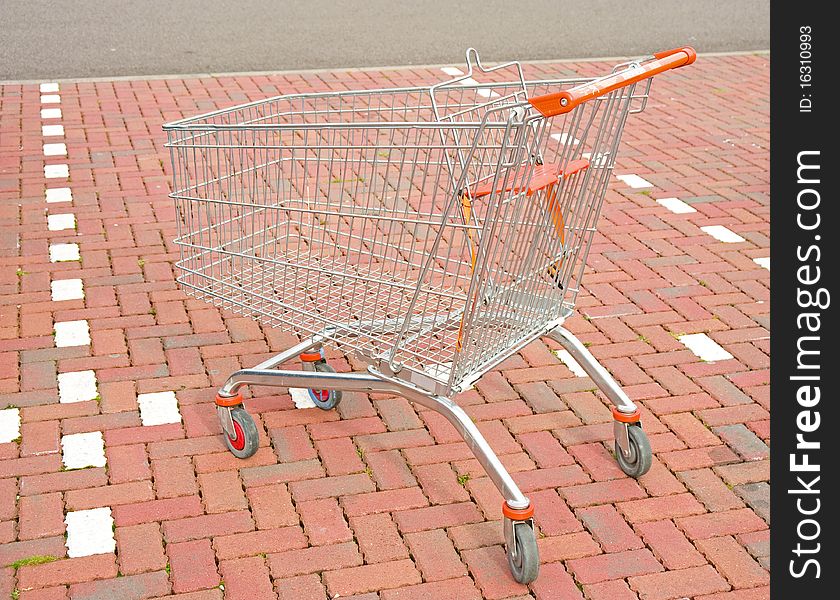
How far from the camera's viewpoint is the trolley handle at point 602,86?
265 centimetres

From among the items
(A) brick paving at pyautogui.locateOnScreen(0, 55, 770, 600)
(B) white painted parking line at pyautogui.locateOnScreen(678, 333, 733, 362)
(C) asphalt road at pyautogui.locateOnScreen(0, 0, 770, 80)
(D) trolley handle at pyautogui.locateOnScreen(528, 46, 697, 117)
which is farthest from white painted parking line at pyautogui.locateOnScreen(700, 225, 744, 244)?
(C) asphalt road at pyautogui.locateOnScreen(0, 0, 770, 80)

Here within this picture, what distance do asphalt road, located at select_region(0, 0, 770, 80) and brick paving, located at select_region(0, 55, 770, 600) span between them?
358 cm

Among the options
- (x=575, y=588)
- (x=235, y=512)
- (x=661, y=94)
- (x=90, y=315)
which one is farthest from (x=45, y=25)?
(x=575, y=588)

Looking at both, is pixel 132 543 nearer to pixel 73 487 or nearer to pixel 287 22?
pixel 73 487

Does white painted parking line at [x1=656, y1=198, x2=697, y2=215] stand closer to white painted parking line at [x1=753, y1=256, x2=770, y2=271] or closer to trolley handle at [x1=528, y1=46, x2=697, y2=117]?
white painted parking line at [x1=753, y1=256, x2=770, y2=271]

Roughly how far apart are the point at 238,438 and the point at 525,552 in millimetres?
1125

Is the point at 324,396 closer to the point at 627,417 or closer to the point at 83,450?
the point at 83,450

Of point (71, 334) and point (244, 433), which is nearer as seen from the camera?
point (244, 433)

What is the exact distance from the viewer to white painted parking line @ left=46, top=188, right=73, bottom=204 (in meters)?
6.00

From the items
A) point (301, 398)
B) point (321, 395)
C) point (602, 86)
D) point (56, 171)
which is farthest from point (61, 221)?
point (602, 86)

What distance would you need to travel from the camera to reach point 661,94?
27.7 feet

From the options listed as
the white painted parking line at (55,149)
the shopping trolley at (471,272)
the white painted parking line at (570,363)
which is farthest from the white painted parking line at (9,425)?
the white painted parking line at (55,149)

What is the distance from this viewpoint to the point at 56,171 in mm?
6461
